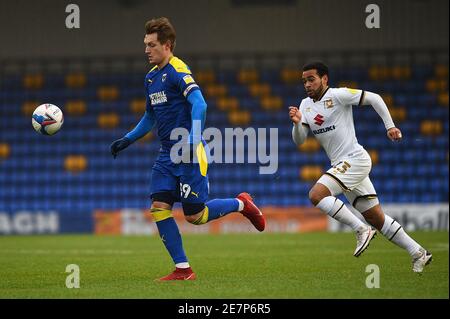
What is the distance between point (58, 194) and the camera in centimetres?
2180

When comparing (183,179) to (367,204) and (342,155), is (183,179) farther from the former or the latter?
(367,204)

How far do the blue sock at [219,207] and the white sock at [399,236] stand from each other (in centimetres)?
147

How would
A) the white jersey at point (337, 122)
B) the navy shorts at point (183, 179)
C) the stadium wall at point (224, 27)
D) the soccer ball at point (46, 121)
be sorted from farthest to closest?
the stadium wall at point (224, 27)
the soccer ball at point (46, 121)
the white jersey at point (337, 122)
the navy shorts at point (183, 179)

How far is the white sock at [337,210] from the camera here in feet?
26.4

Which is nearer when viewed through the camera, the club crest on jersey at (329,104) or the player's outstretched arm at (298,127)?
the player's outstretched arm at (298,127)

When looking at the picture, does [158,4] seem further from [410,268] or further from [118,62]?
[410,268]

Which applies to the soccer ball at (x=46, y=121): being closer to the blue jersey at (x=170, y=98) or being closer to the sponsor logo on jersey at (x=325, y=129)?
the blue jersey at (x=170, y=98)

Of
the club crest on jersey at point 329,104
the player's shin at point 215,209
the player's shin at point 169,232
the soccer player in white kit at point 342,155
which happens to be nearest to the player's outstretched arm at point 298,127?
the soccer player in white kit at point 342,155

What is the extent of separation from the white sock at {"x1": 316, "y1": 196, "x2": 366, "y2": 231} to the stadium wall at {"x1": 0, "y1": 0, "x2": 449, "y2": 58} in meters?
13.2

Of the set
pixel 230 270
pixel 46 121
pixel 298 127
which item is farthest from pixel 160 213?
pixel 46 121

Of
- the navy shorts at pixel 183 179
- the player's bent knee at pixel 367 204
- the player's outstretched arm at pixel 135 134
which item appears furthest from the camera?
the player's bent knee at pixel 367 204

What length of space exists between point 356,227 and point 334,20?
13770 millimetres

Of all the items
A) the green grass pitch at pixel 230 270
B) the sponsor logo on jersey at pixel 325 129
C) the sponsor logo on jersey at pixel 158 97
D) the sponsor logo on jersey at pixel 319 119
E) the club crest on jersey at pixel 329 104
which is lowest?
the green grass pitch at pixel 230 270

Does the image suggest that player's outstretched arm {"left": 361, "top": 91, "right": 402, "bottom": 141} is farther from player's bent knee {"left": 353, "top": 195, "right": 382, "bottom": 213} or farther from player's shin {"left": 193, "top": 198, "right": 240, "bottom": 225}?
player's shin {"left": 193, "top": 198, "right": 240, "bottom": 225}
